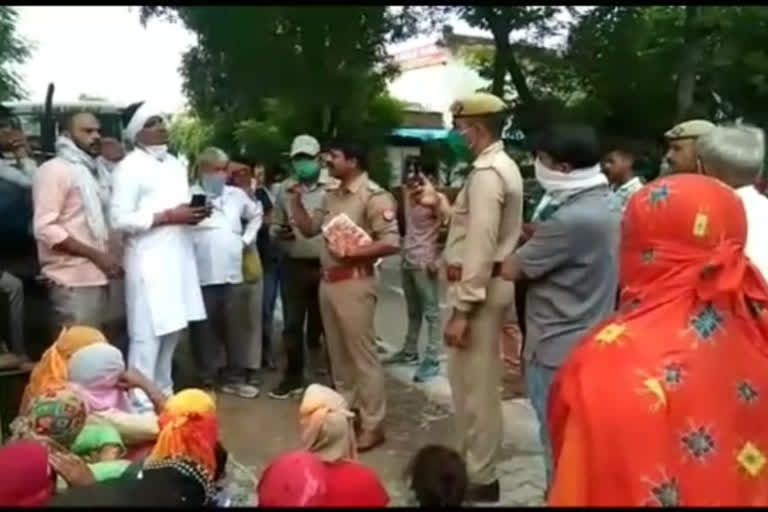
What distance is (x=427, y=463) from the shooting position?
2957 millimetres

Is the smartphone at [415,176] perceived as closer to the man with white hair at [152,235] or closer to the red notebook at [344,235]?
the red notebook at [344,235]

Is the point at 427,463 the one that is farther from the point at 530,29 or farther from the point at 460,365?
the point at 530,29

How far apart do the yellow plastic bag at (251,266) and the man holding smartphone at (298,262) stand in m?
0.17

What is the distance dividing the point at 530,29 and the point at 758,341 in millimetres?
11787

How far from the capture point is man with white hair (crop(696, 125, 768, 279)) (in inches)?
141

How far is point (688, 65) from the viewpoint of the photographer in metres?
13.3

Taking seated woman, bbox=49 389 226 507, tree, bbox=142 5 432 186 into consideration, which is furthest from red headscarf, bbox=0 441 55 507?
tree, bbox=142 5 432 186

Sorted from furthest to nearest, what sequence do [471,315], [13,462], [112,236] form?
1. [112,236]
2. [471,315]
3. [13,462]

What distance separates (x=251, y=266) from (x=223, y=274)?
304 millimetres

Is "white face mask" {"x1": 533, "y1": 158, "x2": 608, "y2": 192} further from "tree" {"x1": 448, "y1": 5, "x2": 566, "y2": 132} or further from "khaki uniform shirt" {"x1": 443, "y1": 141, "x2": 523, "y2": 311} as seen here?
"tree" {"x1": 448, "y1": 5, "x2": 566, "y2": 132}

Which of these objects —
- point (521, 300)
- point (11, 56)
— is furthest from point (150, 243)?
point (11, 56)

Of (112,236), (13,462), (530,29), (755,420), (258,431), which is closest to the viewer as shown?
(755,420)

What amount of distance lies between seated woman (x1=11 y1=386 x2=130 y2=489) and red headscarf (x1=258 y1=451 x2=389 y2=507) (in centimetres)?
78

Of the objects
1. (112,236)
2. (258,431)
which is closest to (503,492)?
(258,431)
